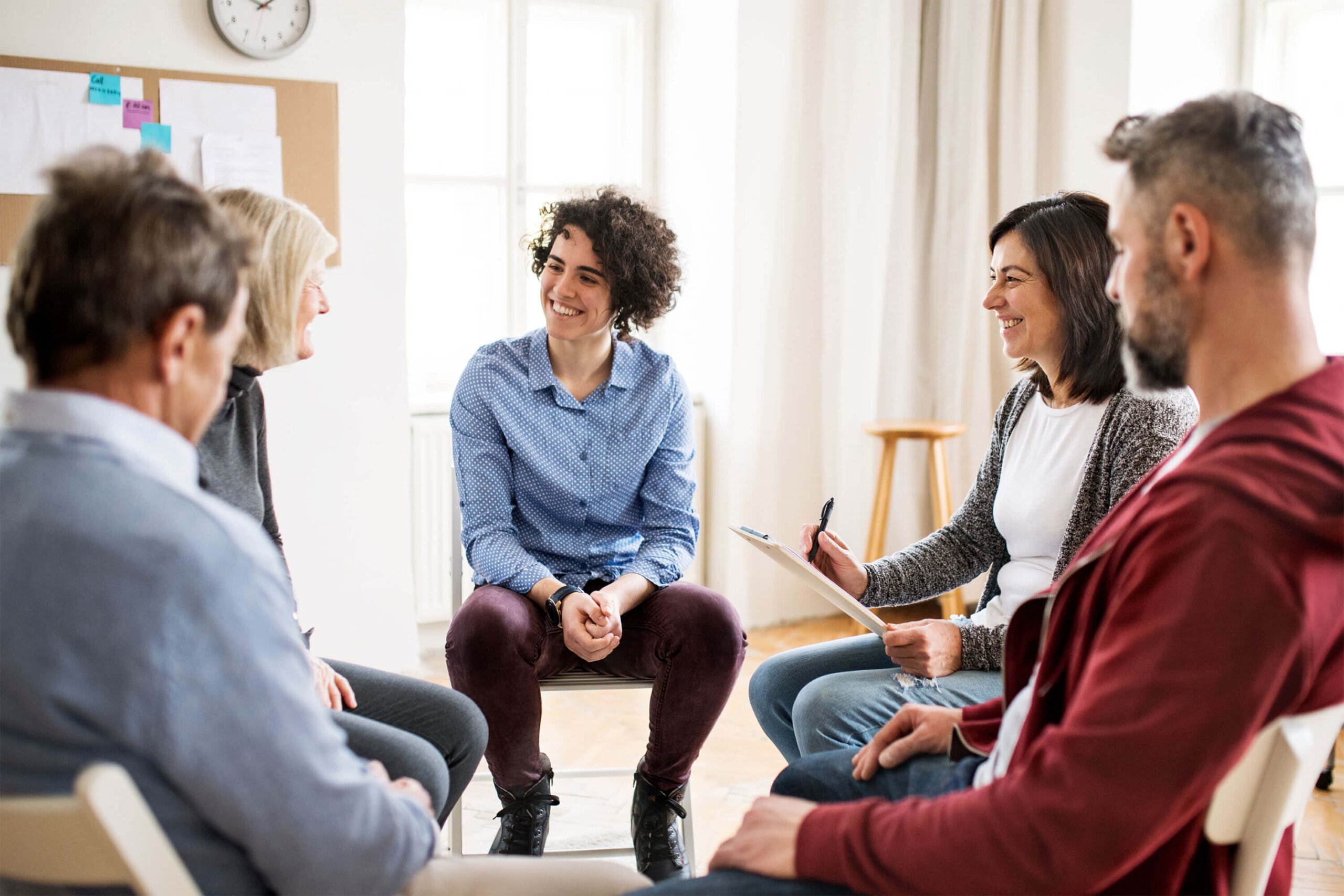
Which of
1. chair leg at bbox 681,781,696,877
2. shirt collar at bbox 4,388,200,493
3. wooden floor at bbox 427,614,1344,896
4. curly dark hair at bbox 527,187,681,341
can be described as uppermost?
curly dark hair at bbox 527,187,681,341

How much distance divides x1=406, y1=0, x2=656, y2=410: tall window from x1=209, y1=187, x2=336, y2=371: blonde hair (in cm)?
209

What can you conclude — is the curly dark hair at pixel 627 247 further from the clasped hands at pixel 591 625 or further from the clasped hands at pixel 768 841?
the clasped hands at pixel 768 841

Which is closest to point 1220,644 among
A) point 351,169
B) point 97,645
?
point 97,645

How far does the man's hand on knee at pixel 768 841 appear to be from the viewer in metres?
0.95

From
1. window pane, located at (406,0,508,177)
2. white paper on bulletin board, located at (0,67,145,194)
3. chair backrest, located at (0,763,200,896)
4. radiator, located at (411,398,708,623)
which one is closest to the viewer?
chair backrest, located at (0,763,200,896)

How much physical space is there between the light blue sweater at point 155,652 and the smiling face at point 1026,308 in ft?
4.15

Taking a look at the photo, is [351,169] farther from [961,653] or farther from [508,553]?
[961,653]

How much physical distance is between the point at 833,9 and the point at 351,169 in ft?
5.85

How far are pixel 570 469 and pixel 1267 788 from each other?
1.47m

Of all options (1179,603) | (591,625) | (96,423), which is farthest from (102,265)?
(591,625)

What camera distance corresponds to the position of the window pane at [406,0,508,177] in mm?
3734

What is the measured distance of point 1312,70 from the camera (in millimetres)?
3865

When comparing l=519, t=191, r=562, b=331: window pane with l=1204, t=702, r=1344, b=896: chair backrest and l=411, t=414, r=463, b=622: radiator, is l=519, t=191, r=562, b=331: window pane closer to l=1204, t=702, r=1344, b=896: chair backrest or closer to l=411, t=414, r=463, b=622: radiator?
l=411, t=414, r=463, b=622: radiator

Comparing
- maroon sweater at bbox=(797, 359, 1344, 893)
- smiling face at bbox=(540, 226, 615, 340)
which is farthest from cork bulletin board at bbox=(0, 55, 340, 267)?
maroon sweater at bbox=(797, 359, 1344, 893)
